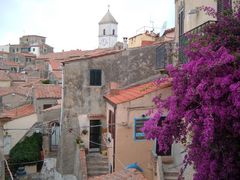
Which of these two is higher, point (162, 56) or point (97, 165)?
point (162, 56)

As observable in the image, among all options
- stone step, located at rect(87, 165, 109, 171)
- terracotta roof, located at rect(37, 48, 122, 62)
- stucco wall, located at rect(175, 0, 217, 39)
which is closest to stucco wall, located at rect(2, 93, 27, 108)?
terracotta roof, located at rect(37, 48, 122, 62)

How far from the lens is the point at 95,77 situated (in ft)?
71.7

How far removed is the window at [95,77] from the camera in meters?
21.8

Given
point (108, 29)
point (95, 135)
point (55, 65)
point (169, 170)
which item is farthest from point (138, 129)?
point (108, 29)

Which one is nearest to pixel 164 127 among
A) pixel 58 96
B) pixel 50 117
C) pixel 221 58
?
pixel 221 58

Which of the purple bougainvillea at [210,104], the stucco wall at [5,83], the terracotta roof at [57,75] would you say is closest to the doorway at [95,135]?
the purple bougainvillea at [210,104]

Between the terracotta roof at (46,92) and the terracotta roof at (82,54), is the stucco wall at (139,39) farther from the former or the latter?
the terracotta roof at (46,92)

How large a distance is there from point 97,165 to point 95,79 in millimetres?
4883

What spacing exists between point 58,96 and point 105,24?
65385 mm

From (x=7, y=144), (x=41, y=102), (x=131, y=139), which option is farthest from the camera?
(x=41, y=102)

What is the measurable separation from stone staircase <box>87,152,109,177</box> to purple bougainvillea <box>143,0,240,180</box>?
11.5 meters

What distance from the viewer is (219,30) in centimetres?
850

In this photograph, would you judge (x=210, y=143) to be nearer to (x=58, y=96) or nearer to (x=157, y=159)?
(x=157, y=159)

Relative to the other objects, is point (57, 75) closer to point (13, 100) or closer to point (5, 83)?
point (5, 83)
